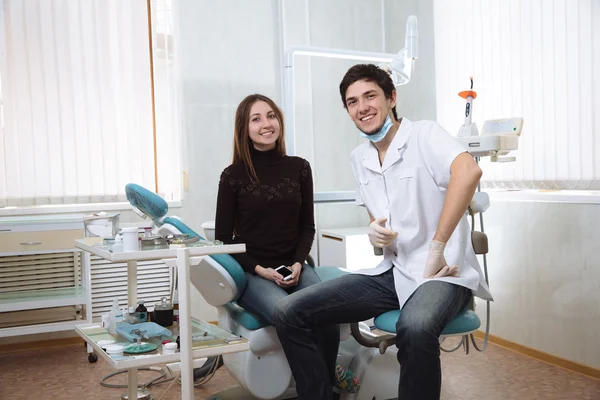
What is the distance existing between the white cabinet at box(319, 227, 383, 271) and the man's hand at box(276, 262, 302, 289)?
129cm

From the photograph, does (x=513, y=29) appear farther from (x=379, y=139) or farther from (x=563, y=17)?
(x=379, y=139)

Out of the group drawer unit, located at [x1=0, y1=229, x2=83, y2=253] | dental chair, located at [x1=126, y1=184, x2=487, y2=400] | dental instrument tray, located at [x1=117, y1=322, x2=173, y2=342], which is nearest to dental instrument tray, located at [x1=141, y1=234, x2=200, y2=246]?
dental chair, located at [x1=126, y1=184, x2=487, y2=400]

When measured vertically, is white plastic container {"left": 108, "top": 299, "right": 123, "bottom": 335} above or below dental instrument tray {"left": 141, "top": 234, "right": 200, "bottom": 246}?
below

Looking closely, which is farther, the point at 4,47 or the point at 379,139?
the point at 4,47

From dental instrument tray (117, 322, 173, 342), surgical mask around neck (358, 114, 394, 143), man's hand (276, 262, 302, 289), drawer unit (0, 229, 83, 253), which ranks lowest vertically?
dental instrument tray (117, 322, 173, 342)

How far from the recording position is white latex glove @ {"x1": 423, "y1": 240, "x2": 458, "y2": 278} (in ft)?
5.80

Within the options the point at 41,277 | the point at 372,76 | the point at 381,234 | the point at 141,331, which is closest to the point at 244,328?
the point at 141,331

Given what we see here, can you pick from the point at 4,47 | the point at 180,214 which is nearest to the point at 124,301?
the point at 180,214

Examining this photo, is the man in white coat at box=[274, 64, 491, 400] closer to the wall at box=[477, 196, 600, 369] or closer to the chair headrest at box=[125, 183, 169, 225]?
the chair headrest at box=[125, 183, 169, 225]

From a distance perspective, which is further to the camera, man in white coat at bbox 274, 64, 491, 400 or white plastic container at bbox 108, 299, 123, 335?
white plastic container at bbox 108, 299, 123, 335

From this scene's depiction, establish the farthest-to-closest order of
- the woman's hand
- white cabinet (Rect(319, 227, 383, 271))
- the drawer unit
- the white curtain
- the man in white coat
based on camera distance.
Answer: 1. white cabinet (Rect(319, 227, 383, 271))
2. the drawer unit
3. the white curtain
4. the woman's hand
5. the man in white coat

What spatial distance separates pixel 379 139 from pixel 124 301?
2.14 m

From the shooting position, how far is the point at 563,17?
266 centimetres

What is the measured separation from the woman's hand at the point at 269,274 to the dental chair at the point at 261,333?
0.27 ft
